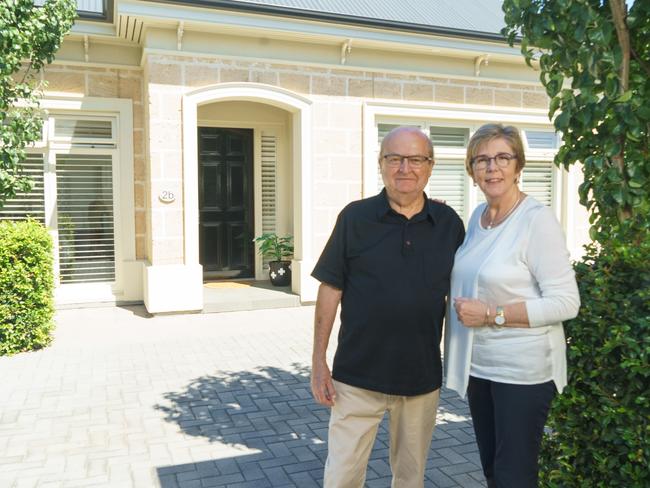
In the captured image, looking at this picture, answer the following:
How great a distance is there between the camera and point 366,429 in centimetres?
270

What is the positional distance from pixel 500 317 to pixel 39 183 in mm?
8565

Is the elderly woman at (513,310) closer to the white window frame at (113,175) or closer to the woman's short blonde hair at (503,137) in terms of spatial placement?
the woman's short blonde hair at (503,137)

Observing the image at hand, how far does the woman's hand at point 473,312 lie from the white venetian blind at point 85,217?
8170 millimetres

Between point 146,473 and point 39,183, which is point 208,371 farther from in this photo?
point 39,183

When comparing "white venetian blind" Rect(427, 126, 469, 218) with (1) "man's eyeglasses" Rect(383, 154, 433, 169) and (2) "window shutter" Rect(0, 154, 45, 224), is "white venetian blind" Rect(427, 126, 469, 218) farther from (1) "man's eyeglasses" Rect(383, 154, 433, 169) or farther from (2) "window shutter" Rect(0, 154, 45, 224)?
(1) "man's eyeglasses" Rect(383, 154, 433, 169)

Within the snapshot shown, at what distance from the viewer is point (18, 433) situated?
174 inches

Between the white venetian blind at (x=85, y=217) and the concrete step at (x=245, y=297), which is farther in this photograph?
the white venetian blind at (x=85, y=217)

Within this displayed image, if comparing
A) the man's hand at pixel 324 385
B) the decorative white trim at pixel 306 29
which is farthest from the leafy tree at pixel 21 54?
the man's hand at pixel 324 385

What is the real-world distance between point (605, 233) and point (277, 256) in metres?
7.63

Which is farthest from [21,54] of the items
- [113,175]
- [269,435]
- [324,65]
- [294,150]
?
[269,435]

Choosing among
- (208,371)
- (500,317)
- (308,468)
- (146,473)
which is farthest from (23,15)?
(500,317)

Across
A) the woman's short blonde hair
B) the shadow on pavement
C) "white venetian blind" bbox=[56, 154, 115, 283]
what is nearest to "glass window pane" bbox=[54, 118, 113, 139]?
"white venetian blind" bbox=[56, 154, 115, 283]

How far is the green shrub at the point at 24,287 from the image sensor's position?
6.42m

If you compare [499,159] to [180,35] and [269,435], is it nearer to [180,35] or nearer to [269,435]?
[269,435]
